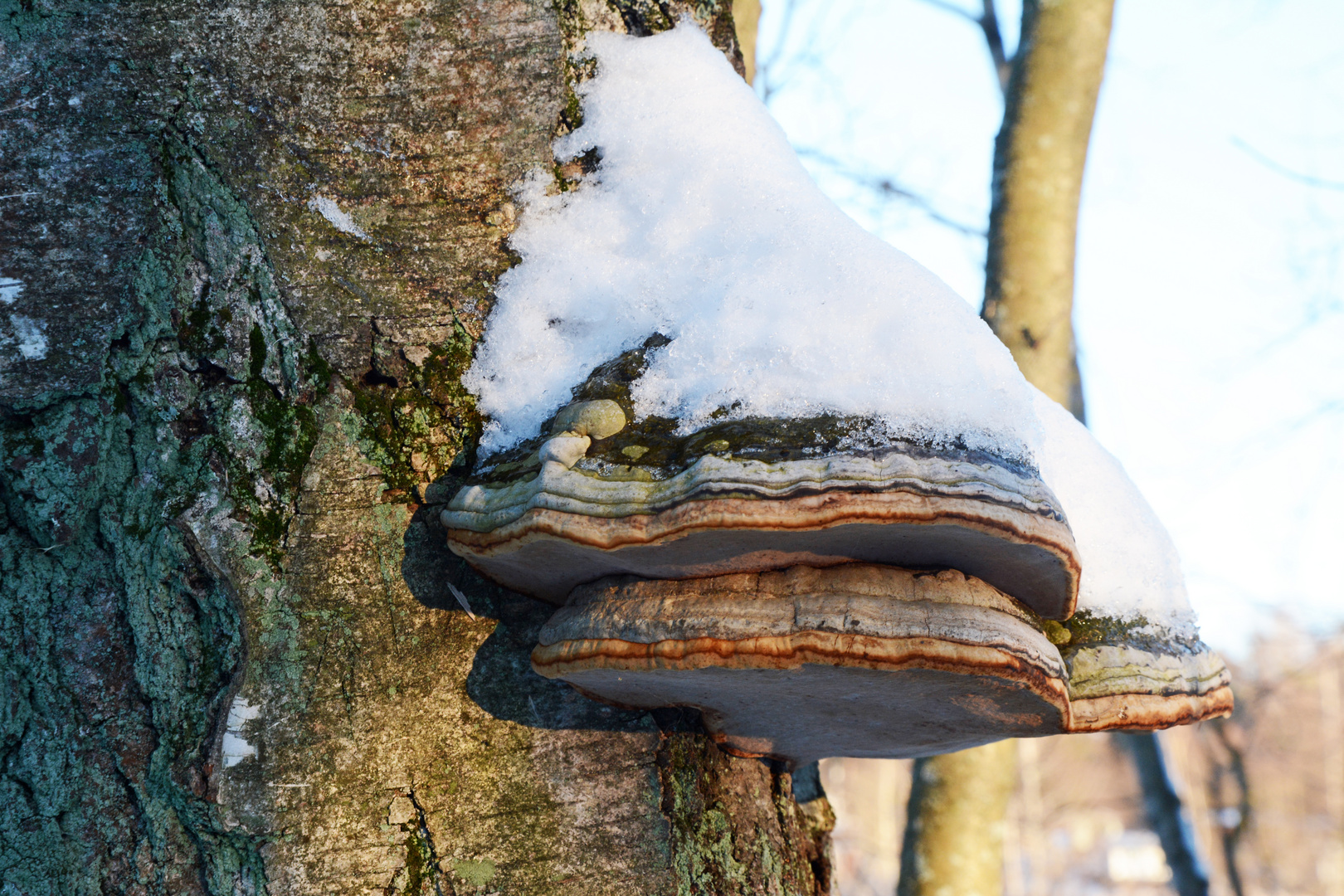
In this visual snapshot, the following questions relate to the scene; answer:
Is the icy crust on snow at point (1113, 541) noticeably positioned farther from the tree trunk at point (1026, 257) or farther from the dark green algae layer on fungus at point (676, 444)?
the tree trunk at point (1026, 257)

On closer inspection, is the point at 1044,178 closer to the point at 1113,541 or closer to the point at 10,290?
the point at 1113,541

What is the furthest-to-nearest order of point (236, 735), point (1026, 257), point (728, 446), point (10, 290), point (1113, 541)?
point (1026, 257), point (1113, 541), point (10, 290), point (236, 735), point (728, 446)

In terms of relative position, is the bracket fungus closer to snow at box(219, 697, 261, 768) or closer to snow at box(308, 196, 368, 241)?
snow at box(308, 196, 368, 241)

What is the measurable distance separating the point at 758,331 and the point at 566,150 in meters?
0.58

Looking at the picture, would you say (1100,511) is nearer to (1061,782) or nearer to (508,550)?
(508,550)

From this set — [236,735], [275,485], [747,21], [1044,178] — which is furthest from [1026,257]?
[236,735]

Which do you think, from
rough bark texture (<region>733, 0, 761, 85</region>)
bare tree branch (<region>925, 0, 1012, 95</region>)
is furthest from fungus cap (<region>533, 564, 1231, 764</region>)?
bare tree branch (<region>925, 0, 1012, 95</region>)

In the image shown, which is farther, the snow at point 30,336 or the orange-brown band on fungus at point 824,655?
the snow at point 30,336

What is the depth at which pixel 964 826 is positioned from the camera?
3787 mm

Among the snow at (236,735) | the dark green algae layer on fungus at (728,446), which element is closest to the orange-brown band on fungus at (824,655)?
the dark green algae layer on fungus at (728,446)

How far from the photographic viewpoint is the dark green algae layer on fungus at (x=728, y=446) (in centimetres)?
118

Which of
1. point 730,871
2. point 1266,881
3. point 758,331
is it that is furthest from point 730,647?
point 1266,881

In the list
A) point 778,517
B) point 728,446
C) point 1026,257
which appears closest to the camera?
point 778,517

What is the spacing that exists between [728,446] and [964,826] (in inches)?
131
